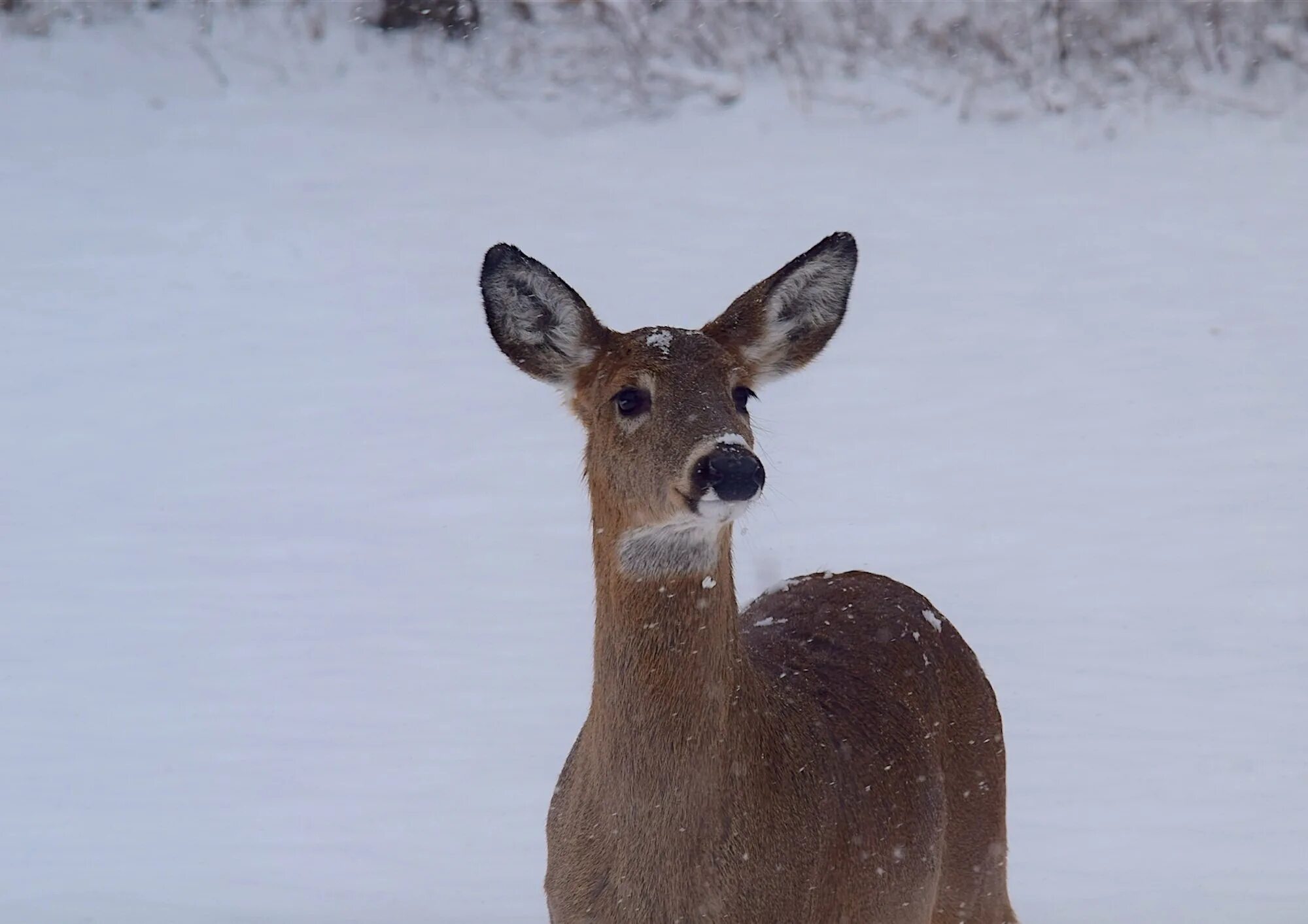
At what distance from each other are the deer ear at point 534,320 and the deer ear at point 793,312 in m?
0.33

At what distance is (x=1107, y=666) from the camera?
25.3 feet

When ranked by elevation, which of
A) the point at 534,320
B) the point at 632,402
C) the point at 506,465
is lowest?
the point at 632,402

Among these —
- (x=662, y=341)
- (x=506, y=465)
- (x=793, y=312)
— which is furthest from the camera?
(x=506, y=465)

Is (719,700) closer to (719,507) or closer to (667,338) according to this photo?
(719,507)

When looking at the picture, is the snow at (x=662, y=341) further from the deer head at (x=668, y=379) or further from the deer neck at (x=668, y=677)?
→ the deer neck at (x=668, y=677)

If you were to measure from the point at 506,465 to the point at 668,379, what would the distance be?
658cm

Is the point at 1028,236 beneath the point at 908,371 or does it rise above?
above

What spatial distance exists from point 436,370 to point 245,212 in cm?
312

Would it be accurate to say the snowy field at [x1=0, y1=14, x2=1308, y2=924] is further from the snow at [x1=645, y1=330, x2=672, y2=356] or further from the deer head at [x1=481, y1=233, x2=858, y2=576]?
the snow at [x1=645, y1=330, x2=672, y2=356]

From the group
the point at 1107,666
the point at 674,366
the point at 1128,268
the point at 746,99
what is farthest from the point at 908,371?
the point at 674,366

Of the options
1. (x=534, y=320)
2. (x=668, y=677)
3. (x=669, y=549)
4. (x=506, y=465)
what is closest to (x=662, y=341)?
(x=534, y=320)

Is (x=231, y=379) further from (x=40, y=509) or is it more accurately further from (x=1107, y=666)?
(x=1107, y=666)

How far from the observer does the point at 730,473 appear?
3.29 m

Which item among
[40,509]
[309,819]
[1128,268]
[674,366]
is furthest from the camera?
[1128,268]
